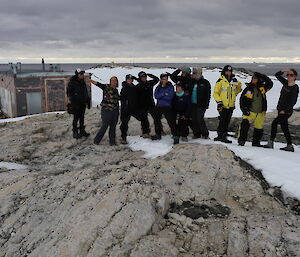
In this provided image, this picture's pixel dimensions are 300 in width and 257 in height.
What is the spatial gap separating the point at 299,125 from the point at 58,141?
9398mm

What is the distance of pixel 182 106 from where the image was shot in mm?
7809

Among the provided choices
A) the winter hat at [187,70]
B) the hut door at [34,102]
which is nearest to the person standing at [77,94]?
the winter hat at [187,70]

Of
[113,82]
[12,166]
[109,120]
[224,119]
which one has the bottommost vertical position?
[12,166]

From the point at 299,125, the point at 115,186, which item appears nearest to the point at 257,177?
the point at 115,186

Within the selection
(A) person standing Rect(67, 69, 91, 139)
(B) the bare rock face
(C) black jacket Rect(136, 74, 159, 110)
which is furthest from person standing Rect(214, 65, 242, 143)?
(A) person standing Rect(67, 69, 91, 139)

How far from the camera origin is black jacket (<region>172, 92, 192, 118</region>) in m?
7.73

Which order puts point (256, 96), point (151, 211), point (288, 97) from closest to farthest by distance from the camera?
point (151, 211) < point (288, 97) < point (256, 96)

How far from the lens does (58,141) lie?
30.1ft

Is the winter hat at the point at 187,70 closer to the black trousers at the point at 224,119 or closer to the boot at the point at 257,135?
the black trousers at the point at 224,119

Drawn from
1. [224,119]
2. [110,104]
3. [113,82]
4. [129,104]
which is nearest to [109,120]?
[110,104]

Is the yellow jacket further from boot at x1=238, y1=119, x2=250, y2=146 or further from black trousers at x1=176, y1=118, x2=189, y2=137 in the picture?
black trousers at x1=176, y1=118, x2=189, y2=137

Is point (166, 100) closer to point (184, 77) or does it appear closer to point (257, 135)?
point (184, 77)

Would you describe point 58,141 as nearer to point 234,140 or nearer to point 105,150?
point 105,150

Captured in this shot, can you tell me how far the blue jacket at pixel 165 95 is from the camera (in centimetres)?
780
